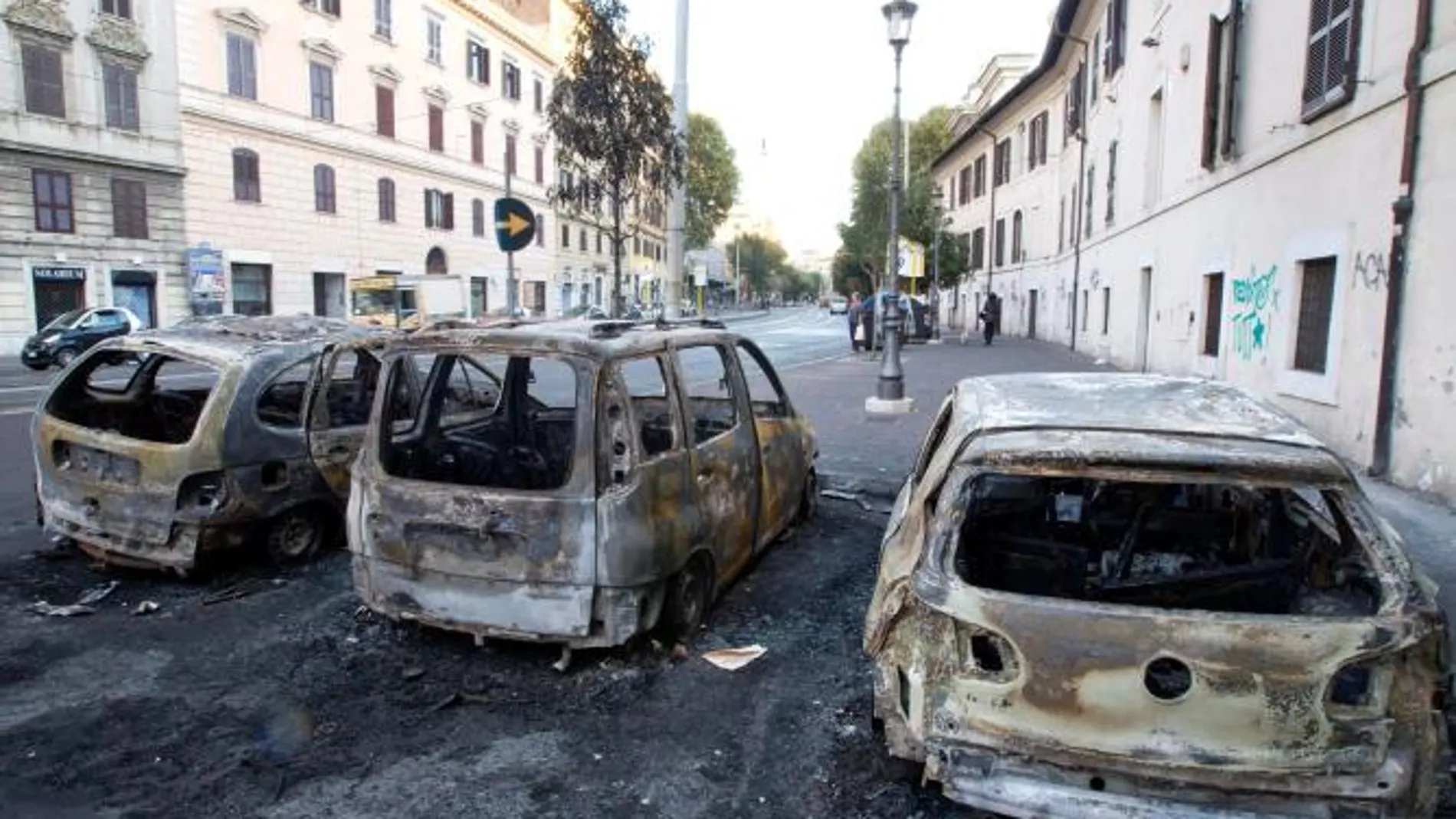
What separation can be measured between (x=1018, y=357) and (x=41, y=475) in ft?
73.5

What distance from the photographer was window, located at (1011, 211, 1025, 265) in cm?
3497

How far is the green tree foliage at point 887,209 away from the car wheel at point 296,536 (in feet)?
106

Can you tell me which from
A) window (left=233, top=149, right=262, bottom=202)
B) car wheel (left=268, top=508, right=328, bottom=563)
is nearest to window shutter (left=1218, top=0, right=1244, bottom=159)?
car wheel (left=268, top=508, right=328, bottom=563)

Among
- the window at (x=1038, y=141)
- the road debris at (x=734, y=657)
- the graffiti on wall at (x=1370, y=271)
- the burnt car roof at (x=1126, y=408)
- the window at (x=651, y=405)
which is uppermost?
the window at (x=1038, y=141)

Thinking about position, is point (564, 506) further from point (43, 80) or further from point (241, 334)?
point (43, 80)

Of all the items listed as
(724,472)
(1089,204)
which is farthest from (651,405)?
(1089,204)

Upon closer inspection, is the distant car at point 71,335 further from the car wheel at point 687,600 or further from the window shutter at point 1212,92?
the window shutter at point 1212,92

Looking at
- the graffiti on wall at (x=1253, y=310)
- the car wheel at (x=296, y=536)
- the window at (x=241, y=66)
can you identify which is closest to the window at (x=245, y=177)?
the window at (x=241, y=66)

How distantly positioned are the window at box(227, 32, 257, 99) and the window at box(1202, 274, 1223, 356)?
2973cm

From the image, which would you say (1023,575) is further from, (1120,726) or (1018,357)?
(1018,357)

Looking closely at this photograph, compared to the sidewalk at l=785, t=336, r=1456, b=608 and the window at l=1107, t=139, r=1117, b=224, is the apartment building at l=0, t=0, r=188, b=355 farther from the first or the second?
the window at l=1107, t=139, r=1117, b=224

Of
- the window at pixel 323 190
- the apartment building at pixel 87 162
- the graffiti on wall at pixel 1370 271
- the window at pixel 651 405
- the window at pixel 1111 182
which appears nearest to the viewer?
the window at pixel 651 405

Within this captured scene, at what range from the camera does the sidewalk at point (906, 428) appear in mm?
6502

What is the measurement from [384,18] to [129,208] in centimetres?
1401
